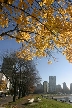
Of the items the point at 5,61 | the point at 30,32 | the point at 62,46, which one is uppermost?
the point at 5,61

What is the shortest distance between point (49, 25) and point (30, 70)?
177 ft

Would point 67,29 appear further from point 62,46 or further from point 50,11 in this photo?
point 62,46

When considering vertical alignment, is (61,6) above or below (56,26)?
above

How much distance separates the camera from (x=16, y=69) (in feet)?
167

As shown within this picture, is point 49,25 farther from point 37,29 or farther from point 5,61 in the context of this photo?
point 5,61

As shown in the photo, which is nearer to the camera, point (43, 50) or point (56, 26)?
point (56, 26)

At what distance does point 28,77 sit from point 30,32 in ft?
171

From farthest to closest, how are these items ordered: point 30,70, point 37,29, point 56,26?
point 30,70 → point 37,29 → point 56,26

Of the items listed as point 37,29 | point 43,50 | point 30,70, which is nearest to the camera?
point 37,29

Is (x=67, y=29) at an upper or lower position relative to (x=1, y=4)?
lower

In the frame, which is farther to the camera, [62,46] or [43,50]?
[43,50]

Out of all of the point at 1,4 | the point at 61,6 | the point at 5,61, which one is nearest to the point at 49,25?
the point at 61,6

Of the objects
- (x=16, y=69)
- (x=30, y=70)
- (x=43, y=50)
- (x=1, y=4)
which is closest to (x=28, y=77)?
A: (x=30, y=70)

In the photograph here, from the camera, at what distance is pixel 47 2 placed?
9.98 meters
